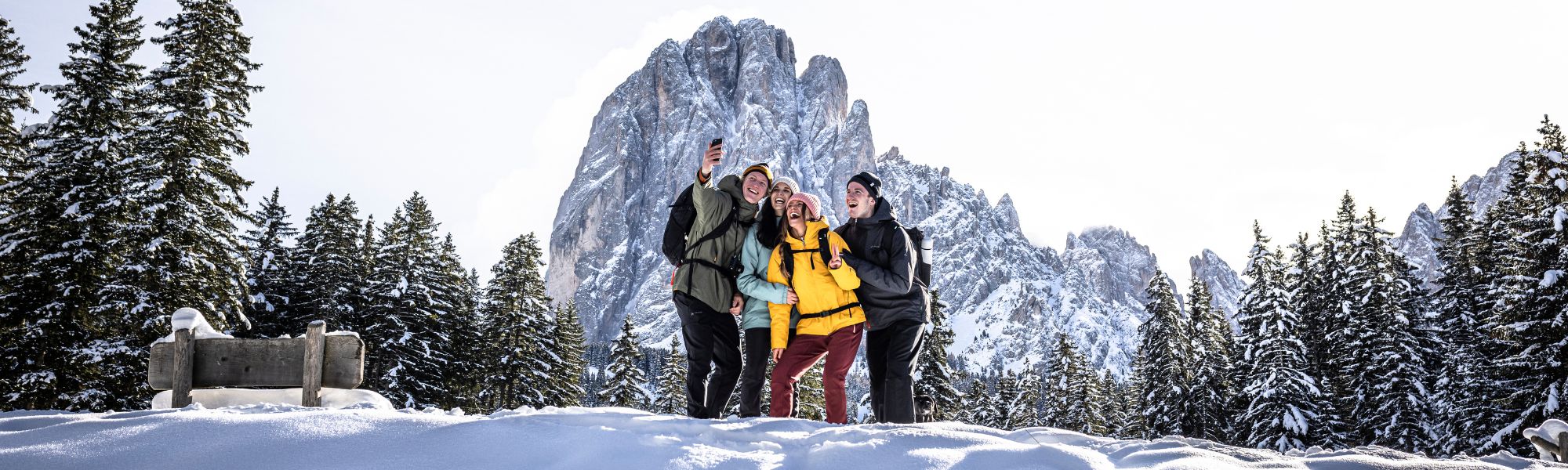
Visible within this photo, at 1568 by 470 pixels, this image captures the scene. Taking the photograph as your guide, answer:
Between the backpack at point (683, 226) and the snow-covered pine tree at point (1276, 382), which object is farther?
the snow-covered pine tree at point (1276, 382)

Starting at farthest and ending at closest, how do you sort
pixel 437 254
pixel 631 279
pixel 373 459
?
pixel 631 279 → pixel 437 254 → pixel 373 459

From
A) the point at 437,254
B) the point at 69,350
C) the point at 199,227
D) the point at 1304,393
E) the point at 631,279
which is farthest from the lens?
the point at 631,279

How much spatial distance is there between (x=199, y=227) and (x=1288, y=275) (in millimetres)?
29150

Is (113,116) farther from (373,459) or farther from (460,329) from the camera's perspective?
(373,459)

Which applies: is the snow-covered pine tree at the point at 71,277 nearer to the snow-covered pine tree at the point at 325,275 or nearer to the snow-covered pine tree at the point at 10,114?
the snow-covered pine tree at the point at 10,114

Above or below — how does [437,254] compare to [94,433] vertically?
above

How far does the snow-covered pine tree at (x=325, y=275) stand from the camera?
2541 cm

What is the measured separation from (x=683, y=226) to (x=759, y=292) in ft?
2.68

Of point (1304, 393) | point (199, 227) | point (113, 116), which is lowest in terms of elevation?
point (1304, 393)

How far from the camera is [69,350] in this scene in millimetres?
14414

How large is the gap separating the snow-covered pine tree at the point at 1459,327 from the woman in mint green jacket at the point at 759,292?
19.1 meters

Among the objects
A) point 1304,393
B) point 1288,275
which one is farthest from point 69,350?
point 1288,275

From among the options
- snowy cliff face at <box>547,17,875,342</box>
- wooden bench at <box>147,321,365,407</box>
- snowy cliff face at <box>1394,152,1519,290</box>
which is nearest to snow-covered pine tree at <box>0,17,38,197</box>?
wooden bench at <box>147,321,365,407</box>

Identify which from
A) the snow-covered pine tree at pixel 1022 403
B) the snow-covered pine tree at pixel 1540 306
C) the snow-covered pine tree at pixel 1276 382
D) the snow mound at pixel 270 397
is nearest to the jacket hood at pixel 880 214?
the snow mound at pixel 270 397
